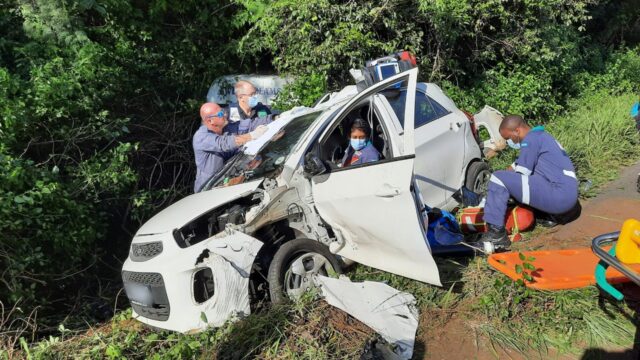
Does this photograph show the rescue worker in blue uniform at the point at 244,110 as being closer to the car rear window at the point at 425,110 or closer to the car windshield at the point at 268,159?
the car windshield at the point at 268,159

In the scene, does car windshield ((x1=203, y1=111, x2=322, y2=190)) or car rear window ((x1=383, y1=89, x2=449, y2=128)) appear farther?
car rear window ((x1=383, y1=89, x2=449, y2=128))

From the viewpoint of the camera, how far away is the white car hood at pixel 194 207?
387cm

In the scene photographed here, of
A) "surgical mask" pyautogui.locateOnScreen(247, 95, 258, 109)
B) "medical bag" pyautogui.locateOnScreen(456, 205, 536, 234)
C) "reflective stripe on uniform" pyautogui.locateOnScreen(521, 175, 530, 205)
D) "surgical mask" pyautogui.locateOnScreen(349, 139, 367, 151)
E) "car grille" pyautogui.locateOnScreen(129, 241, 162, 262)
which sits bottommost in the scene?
"medical bag" pyautogui.locateOnScreen(456, 205, 536, 234)

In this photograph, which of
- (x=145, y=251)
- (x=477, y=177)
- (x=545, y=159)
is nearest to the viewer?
(x=145, y=251)

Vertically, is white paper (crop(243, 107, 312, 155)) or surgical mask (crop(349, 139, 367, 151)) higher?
white paper (crop(243, 107, 312, 155))

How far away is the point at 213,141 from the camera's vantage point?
17.4 feet

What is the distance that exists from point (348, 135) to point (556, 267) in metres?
2.31

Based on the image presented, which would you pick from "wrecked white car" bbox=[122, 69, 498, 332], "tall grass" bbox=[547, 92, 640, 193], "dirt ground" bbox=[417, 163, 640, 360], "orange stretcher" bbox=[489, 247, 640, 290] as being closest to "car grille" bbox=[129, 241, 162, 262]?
"wrecked white car" bbox=[122, 69, 498, 332]

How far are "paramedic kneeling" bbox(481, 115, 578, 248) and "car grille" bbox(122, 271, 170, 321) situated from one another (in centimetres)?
306

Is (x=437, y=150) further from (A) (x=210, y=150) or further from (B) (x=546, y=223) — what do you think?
(A) (x=210, y=150)

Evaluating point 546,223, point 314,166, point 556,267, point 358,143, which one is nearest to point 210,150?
point 358,143

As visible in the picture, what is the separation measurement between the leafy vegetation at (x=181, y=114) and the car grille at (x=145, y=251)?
0.63 meters

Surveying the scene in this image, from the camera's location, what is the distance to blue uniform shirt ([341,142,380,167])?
455 centimetres

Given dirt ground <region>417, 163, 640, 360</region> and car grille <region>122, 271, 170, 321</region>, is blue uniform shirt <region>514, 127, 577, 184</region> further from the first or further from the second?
car grille <region>122, 271, 170, 321</region>
